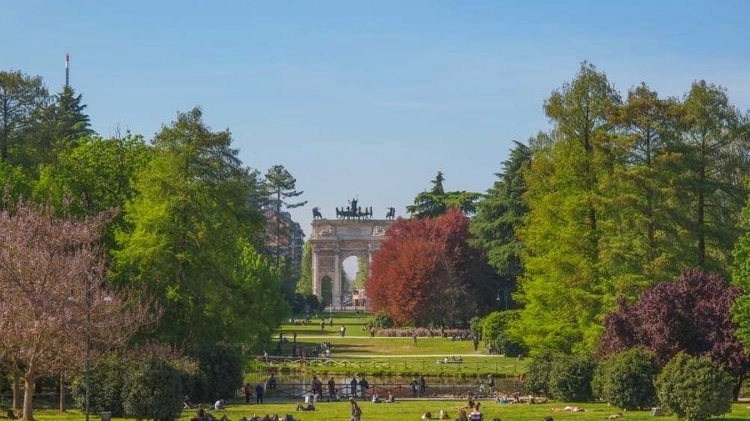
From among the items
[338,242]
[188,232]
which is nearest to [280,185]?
[338,242]

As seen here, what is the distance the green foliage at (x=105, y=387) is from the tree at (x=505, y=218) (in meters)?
40.5

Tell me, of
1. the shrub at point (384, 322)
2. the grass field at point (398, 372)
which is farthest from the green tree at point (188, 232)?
the shrub at point (384, 322)

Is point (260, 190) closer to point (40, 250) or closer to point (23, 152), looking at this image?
point (23, 152)

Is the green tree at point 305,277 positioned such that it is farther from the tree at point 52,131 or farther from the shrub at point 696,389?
the shrub at point 696,389

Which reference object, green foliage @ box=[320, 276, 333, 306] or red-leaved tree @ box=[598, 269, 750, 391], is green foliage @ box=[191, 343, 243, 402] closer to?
red-leaved tree @ box=[598, 269, 750, 391]

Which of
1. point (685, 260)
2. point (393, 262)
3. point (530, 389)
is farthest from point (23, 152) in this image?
point (393, 262)

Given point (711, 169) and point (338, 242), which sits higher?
point (338, 242)

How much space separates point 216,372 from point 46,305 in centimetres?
1033

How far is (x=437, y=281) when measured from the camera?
88.6 meters

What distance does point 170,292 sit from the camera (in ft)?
153

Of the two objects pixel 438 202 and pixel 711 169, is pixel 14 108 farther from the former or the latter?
pixel 438 202

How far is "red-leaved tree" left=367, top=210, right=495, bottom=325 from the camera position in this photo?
291 ft

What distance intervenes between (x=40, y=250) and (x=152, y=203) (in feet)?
30.3

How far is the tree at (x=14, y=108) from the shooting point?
6028 centimetres
